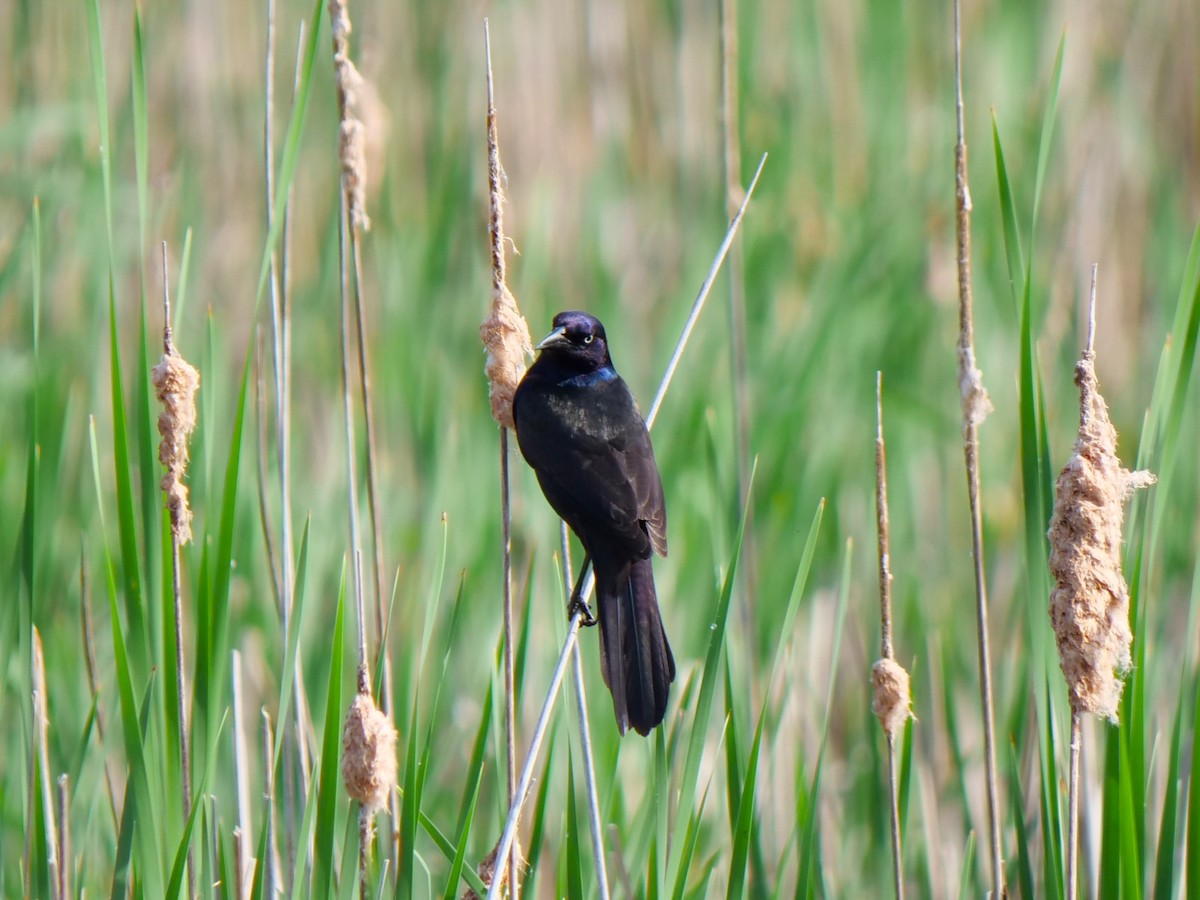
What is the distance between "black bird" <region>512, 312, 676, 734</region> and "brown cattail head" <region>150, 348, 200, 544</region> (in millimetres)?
678

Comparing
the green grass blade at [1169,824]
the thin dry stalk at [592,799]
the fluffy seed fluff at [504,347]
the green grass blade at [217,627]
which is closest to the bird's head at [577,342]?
the fluffy seed fluff at [504,347]

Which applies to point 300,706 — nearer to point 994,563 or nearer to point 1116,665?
point 1116,665

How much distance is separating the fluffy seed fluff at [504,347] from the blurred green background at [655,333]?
26 cm

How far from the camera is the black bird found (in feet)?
7.00

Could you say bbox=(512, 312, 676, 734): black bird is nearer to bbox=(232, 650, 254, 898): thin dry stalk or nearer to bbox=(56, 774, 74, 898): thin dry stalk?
bbox=(232, 650, 254, 898): thin dry stalk

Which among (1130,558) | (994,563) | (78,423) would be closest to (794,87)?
(994,563)

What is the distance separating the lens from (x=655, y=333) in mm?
3922

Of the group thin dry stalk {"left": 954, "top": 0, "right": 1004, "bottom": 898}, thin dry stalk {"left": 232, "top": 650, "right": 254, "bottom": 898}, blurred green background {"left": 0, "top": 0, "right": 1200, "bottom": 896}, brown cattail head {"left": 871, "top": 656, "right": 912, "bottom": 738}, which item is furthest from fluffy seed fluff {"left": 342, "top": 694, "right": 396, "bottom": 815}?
thin dry stalk {"left": 954, "top": 0, "right": 1004, "bottom": 898}

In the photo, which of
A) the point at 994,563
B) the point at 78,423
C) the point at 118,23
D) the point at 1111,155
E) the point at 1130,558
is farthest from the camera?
the point at 1111,155

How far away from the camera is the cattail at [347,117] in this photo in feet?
5.96

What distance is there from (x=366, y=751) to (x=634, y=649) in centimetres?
61

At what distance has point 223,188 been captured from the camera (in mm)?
3975

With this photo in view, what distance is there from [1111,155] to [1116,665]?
2.93 metres

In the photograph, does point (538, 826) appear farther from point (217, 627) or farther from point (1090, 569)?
point (1090, 569)
